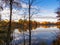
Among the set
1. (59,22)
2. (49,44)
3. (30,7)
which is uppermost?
(30,7)

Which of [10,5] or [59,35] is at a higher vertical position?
[10,5]

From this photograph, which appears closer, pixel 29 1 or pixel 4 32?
pixel 29 1

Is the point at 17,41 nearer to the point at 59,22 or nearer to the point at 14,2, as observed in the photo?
the point at 59,22

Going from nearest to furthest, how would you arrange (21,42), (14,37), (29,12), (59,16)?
(29,12)
(59,16)
(21,42)
(14,37)

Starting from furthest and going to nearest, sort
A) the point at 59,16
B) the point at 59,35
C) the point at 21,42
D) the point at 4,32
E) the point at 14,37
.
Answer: the point at 4,32, the point at 14,37, the point at 21,42, the point at 59,16, the point at 59,35

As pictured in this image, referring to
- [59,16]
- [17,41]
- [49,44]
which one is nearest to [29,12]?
[59,16]

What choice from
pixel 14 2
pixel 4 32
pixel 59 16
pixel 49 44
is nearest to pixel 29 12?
pixel 14 2

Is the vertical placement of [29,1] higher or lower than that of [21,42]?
higher

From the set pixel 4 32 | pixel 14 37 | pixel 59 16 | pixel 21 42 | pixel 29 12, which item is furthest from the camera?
pixel 4 32

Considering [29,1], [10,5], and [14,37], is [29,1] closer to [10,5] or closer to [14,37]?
[10,5]

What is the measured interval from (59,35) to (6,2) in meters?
3.97

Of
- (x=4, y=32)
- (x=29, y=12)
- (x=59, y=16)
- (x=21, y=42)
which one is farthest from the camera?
(x=4, y=32)

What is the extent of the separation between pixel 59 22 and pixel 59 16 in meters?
0.47

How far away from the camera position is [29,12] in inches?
233
